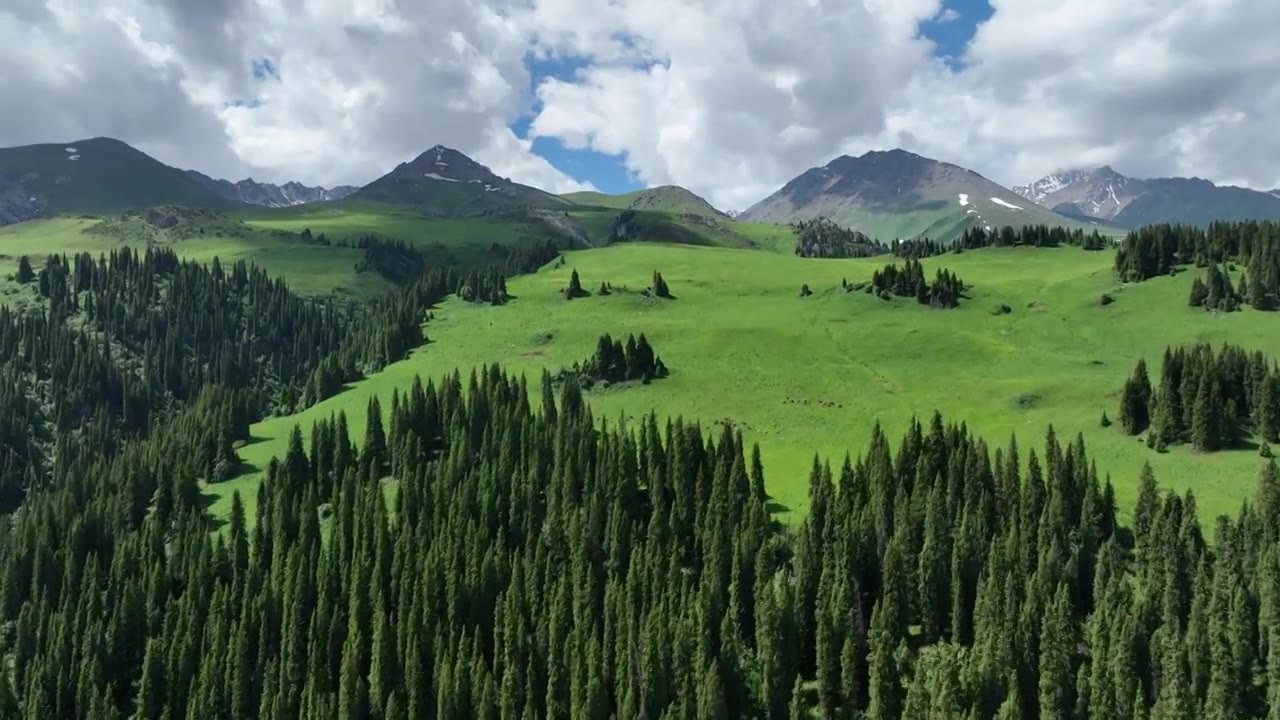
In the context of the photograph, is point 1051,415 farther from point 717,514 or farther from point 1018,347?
point 717,514

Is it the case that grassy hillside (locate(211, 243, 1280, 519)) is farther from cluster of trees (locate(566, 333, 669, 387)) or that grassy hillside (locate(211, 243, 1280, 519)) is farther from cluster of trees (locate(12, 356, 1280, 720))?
cluster of trees (locate(12, 356, 1280, 720))

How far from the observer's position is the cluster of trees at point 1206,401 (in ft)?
398

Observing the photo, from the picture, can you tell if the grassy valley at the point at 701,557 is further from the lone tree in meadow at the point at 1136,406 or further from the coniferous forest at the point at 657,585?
the lone tree in meadow at the point at 1136,406

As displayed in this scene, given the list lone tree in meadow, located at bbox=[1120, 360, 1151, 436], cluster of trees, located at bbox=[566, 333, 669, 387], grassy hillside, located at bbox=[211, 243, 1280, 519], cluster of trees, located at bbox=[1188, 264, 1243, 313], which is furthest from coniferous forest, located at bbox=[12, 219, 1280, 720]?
cluster of trees, located at bbox=[1188, 264, 1243, 313]

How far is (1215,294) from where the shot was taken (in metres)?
190

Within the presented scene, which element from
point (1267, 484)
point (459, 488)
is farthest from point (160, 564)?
point (1267, 484)

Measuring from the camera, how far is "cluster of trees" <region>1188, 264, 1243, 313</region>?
187 metres

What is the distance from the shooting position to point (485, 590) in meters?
108

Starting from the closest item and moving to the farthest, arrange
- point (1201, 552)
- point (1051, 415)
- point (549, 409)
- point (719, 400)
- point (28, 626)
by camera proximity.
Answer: point (1201, 552)
point (28, 626)
point (1051, 415)
point (549, 409)
point (719, 400)

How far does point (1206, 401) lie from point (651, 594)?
80563 mm

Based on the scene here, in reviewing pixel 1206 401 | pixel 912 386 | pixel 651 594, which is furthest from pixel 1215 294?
pixel 651 594

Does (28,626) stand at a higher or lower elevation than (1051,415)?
lower

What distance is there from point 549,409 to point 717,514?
51208mm

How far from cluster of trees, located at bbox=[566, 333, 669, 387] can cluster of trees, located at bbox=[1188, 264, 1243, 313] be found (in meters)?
116
